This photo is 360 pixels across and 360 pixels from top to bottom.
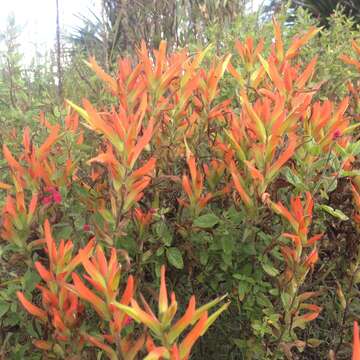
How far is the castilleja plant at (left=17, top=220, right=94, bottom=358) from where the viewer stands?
40.3 inches

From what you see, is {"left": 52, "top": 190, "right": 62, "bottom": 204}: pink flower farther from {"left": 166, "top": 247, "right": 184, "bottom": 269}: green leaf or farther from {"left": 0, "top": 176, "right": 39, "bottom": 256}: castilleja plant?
{"left": 166, "top": 247, "right": 184, "bottom": 269}: green leaf

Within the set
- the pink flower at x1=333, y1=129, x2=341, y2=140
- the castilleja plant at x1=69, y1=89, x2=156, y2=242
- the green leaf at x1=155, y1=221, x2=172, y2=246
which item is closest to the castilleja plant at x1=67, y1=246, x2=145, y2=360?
the castilleja plant at x1=69, y1=89, x2=156, y2=242

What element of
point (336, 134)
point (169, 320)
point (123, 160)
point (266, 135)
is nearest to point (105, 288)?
point (169, 320)

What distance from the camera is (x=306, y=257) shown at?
3.88 feet

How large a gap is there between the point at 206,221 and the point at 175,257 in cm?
11

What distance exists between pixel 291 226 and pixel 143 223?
0.34m

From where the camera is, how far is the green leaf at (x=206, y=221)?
1269mm

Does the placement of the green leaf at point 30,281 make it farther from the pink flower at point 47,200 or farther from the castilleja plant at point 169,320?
the castilleja plant at point 169,320

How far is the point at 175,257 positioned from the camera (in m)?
1.28

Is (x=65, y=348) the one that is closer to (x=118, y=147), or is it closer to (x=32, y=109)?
(x=118, y=147)

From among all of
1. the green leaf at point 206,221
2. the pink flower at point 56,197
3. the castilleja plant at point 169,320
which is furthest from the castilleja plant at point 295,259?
the pink flower at point 56,197

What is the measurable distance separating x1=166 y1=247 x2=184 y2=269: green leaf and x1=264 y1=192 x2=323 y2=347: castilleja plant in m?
0.23

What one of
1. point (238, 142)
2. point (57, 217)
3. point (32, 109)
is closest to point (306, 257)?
point (238, 142)

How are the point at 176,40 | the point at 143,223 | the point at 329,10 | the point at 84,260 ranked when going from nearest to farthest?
the point at 84,260
the point at 143,223
the point at 176,40
the point at 329,10
